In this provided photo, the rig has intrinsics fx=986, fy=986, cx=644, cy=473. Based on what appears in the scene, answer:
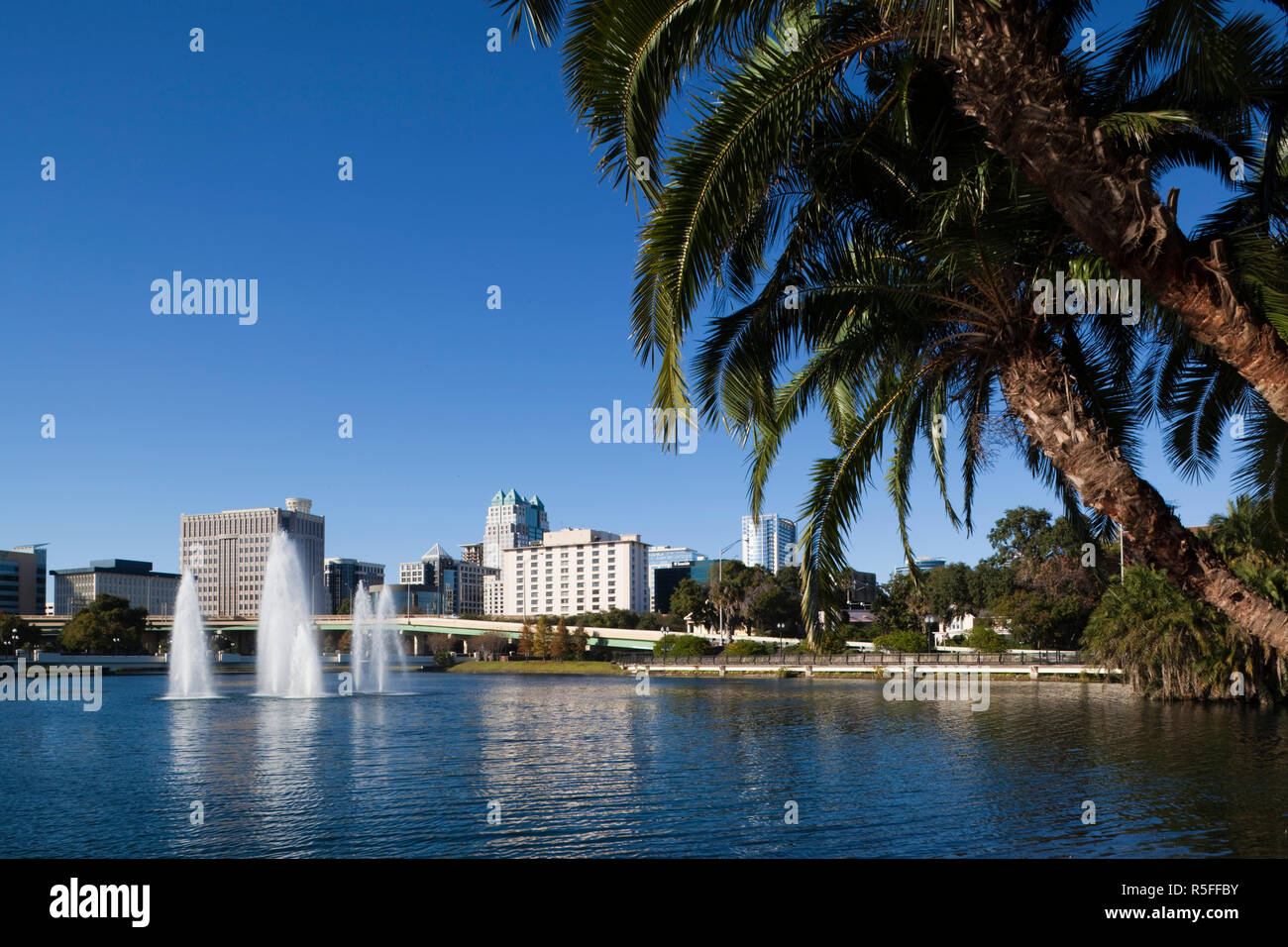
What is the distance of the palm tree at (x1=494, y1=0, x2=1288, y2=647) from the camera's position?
794cm

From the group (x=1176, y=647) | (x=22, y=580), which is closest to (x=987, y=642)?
(x=1176, y=647)

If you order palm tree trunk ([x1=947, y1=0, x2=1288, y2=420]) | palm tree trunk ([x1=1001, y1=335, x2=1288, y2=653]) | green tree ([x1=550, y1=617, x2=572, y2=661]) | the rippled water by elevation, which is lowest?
green tree ([x1=550, y1=617, x2=572, y2=661])

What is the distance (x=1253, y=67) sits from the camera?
805cm

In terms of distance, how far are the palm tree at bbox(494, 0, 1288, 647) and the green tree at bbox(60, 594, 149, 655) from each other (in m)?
133

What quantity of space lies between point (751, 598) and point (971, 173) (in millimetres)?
122999

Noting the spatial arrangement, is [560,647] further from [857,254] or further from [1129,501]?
[1129,501]

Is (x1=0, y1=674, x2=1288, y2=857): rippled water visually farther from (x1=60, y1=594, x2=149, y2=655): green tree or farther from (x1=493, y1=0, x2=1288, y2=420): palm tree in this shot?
(x1=60, y1=594, x2=149, y2=655): green tree

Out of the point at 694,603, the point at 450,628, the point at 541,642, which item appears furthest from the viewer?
the point at 450,628

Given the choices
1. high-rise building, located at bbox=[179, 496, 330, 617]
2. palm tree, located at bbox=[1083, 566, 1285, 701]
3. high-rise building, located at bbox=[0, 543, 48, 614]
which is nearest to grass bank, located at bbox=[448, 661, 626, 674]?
palm tree, located at bbox=[1083, 566, 1285, 701]

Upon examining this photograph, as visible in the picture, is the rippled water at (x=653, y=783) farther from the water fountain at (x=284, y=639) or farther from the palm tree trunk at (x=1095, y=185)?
the water fountain at (x=284, y=639)

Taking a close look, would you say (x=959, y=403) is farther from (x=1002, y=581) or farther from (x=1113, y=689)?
(x=1002, y=581)

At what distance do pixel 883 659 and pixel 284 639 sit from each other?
2037 inches

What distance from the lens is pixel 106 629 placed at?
125438 millimetres

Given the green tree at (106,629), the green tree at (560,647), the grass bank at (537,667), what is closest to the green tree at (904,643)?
the grass bank at (537,667)
